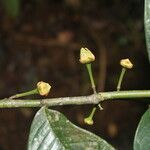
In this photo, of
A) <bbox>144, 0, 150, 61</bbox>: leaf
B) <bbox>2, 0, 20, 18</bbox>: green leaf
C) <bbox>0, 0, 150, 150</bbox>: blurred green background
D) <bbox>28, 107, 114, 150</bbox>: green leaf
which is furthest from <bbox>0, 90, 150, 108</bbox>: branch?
<bbox>2, 0, 20, 18</bbox>: green leaf

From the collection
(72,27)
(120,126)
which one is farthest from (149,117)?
(72,27)

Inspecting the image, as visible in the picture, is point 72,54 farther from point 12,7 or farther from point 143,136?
point 143,136

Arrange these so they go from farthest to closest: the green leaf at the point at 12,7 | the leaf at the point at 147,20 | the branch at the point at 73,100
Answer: the green leaf at the point at 12,7 < the leaf at the point at 147,20 < the branch at the point at 73,100

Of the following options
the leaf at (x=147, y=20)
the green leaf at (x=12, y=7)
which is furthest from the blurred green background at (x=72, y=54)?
the leaf at (x=147, y=20)

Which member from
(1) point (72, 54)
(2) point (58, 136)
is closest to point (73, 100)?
(2) point (58, 136)

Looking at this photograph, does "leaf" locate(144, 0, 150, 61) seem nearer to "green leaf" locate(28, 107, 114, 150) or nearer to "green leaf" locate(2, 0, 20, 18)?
"green leaf" locate(28, 107, 114, 150)

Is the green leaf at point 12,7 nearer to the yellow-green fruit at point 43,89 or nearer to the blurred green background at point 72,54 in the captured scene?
the blurred green background at point 72,54
